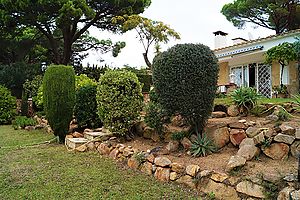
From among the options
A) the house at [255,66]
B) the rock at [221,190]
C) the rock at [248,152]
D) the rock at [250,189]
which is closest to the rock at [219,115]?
the rock at [248,152]

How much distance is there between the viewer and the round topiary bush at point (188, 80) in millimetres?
5137

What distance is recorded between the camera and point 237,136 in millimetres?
5137

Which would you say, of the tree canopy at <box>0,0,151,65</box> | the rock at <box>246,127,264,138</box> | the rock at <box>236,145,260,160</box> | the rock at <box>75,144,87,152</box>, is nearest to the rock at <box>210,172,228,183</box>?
the rock at <box>236,145,260,160</box>

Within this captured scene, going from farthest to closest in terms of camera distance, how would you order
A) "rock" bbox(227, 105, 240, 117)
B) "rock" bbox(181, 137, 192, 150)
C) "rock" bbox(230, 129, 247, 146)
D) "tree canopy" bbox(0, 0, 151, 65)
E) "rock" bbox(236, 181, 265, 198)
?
"tree canopy" bbox(0, 0, 151, 65), "rock" bbox(227, 105, 240, 117), "rock" bbox(181, 137, 192, 150), "rock" bbox(230, 129, 247, 146), "rock" bbox(236, 181, 265, 198)

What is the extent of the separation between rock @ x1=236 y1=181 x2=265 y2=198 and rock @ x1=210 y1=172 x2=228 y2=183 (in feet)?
0.82

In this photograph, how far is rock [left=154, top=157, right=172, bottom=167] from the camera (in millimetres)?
4845

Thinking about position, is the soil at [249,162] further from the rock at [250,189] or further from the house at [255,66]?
the house at [255,66]

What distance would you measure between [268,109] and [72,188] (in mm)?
4337

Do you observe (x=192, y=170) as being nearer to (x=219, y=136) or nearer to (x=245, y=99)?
(x=219, y=136)

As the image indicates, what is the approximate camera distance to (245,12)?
20.6 m

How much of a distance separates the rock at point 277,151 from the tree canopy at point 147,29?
14.6 meters

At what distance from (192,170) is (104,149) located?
9.17 feet

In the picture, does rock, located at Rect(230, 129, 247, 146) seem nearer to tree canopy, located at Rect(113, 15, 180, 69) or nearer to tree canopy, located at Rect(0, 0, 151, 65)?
tree canopy, located at Rect(0, 0, 151, 65)

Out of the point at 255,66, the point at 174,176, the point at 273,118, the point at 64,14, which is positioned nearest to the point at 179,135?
the point at 174,176
